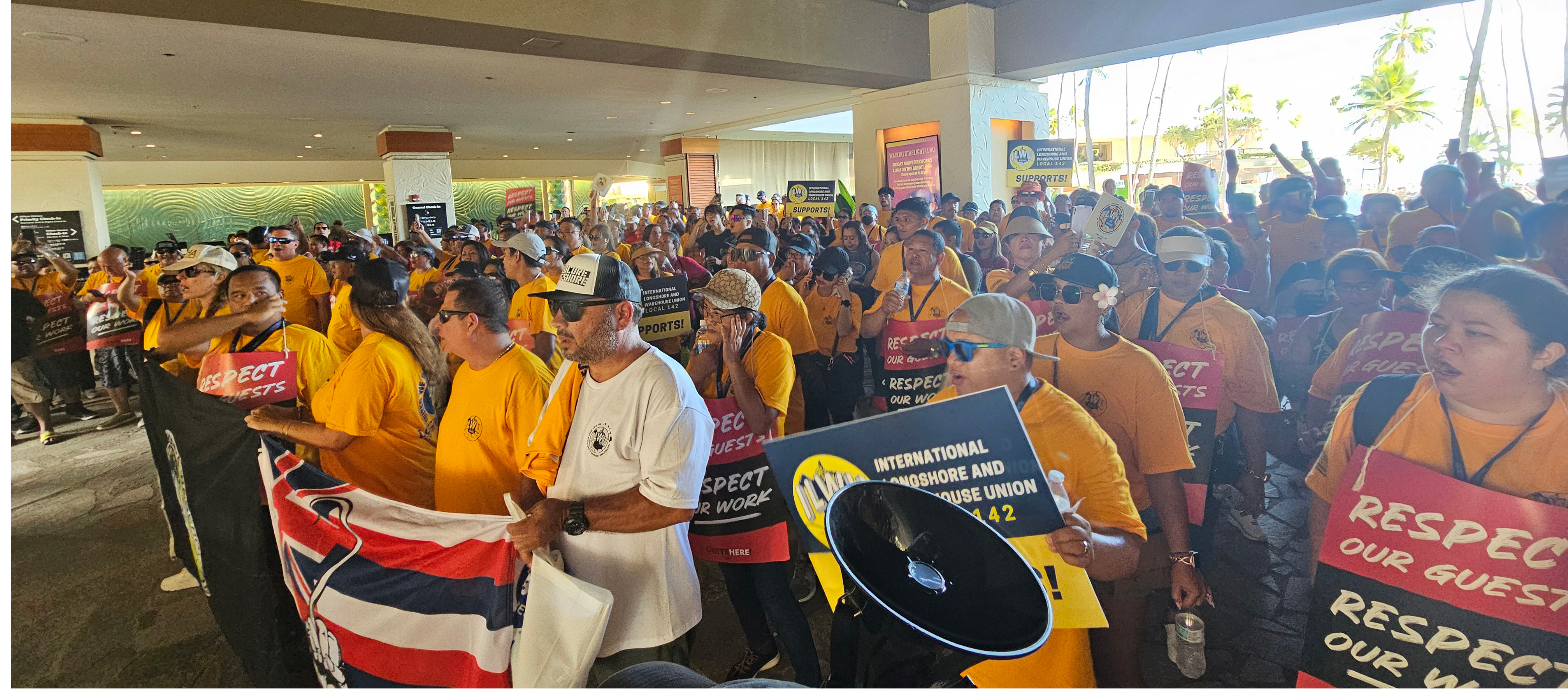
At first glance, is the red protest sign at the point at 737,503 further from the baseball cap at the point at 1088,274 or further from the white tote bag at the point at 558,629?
the baseball cap at the point at 1088,274

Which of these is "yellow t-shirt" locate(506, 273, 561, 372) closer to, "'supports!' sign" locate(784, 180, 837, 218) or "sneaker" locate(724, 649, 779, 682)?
"sneaker" locate(724, 649, 779, 682)

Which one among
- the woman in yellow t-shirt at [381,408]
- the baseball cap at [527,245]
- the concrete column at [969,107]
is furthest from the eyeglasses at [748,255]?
the concrete column at [969,107]

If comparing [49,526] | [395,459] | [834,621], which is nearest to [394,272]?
[395,459]

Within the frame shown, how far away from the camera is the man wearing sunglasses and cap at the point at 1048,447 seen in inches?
81.4

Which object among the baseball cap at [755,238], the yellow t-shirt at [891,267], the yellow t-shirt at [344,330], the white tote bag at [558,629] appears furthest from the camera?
the yellow t-shirt at [891,267]

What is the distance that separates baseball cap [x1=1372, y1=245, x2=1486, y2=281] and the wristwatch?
277cm

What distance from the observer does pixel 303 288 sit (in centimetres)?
664

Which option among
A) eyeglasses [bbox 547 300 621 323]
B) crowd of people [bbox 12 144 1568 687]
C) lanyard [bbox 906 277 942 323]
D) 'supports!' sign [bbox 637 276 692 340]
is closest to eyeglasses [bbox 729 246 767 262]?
crowd of people [bbox 12 144 1568 687]

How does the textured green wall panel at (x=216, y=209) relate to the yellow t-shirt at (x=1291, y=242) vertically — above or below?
above

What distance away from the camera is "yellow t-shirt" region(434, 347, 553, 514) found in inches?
106

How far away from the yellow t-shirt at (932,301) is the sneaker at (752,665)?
2122 mm

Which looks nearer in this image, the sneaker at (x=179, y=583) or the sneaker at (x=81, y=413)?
the sneaker at (x=179, y=583)

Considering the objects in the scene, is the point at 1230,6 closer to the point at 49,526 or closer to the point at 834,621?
the point at 834,621

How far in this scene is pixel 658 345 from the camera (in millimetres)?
5652
